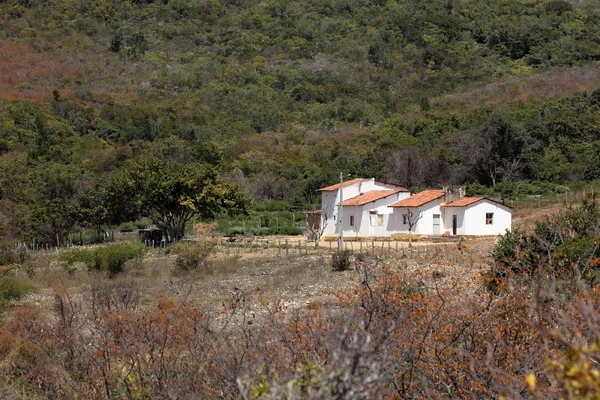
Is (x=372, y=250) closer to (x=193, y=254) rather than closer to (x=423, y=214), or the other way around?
(x=193, y=254)

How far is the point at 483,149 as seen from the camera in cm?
5184

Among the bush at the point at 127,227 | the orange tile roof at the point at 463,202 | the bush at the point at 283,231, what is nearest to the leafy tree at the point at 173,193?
the bush at the point at 283,231

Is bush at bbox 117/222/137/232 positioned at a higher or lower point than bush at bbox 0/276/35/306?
higher

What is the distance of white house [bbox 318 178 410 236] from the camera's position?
124 feet

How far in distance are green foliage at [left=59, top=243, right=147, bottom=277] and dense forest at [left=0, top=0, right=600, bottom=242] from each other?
828 centimetres

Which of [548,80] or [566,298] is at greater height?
[548,80]

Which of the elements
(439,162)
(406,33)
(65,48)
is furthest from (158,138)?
(406,33)

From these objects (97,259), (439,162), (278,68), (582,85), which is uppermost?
(278,68)

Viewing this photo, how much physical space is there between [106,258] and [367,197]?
15419mm

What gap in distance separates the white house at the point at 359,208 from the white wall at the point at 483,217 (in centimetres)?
442

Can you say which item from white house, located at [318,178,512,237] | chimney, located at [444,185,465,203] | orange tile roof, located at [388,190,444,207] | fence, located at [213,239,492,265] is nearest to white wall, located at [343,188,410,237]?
white house, located at [318,178,512,237]

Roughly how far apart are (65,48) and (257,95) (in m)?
30.5

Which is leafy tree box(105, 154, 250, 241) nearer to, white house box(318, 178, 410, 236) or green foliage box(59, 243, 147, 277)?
white house box(318, 178, 410, 236)

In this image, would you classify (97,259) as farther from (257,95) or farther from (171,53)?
(171,53)
